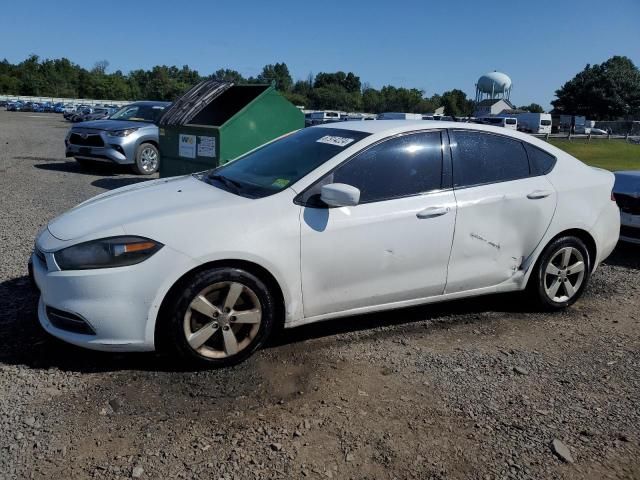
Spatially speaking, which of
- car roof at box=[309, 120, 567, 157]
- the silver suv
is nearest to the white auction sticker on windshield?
car roof at box=[309, 120, 567, 157]

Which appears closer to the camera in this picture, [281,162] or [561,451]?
[561,451]

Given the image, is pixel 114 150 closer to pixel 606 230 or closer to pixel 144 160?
pixel 144 160

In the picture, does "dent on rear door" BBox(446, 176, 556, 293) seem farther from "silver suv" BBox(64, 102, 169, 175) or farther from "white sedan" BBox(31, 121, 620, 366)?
"silver suv" BBox(64, 102, 169, 175)

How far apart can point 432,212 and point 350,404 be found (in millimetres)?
1494

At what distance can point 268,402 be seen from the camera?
325 centimetres

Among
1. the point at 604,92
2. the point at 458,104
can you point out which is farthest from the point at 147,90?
the point at 604,92

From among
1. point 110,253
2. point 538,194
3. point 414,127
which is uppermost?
point 414,127

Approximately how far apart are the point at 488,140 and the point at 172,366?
2.83 metres

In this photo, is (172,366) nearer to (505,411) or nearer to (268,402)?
(268,402)

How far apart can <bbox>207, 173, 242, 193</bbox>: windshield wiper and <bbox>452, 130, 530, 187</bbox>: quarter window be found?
5.11ft

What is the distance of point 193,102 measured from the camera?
933 centimetres

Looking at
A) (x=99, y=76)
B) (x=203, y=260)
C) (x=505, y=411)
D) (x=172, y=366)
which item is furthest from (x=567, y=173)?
(x=99, y=76)

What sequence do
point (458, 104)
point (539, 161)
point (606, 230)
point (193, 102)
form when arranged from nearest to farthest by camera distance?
1. point (539, 161)
2. point (606, 230)
3. point (193, 102)
4. point (458, 104)

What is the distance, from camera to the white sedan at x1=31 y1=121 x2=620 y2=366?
337cm
